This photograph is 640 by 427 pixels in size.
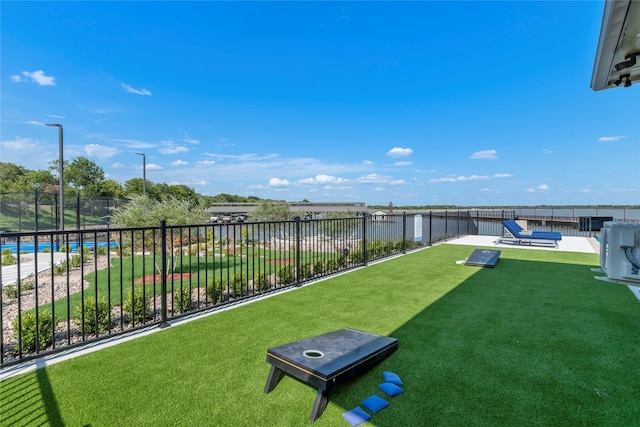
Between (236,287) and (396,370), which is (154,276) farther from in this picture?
(396,370)

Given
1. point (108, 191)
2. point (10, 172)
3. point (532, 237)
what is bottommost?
point (532, 237)

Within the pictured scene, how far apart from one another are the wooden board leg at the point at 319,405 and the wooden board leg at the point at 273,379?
0.41 meters

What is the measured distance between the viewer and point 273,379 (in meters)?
2.11

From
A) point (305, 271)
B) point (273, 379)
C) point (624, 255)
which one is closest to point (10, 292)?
point (305, 271)

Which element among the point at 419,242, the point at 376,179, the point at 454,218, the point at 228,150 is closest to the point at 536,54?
the point at 454,218

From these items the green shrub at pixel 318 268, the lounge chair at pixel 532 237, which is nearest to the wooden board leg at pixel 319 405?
the green shrub at pixel 318 268

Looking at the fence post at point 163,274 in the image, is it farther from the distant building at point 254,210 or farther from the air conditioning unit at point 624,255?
the distant building at point 254,210

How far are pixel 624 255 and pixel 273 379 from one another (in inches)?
257

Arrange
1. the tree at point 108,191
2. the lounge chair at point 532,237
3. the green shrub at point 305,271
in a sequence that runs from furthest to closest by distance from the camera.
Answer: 1. the tree at point 108,191
2. the lounge chair at point 532,237
3. the green shrub at point 305,271

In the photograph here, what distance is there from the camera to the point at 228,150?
3162cm

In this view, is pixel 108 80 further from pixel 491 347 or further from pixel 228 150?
pixel 491 347

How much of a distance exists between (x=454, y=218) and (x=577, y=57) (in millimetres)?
7279

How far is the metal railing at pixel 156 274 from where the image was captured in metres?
3.09

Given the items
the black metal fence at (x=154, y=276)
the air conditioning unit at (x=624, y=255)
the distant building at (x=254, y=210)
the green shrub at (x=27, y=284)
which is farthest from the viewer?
the distant building at (x=254, y=210)
